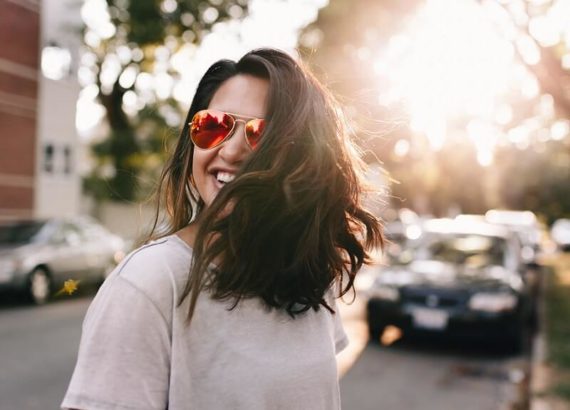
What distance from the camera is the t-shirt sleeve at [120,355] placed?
131 centimetres

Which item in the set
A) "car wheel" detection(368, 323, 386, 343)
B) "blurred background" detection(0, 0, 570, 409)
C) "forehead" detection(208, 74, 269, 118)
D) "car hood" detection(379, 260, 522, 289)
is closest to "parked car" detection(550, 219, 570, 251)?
"blurred background" detection(0, 0, 570, 409)

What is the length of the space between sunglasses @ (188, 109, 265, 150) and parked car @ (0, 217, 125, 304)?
10.7 m

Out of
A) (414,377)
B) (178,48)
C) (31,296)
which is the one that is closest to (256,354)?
(414,377)

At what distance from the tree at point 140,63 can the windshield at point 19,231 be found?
5.52 meters

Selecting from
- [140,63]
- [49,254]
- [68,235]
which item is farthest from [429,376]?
[140,63]

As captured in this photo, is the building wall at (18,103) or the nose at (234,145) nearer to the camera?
the nose at (234,145)

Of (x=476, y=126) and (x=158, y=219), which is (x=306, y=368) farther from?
(x=476, y=126)

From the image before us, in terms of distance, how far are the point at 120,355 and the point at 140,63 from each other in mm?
22763

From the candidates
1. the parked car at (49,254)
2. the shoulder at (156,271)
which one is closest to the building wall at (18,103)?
the parked car at (49,254)

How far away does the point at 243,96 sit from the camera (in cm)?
176

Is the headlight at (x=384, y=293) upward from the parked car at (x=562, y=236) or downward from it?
upward

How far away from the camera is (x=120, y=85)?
2397cm

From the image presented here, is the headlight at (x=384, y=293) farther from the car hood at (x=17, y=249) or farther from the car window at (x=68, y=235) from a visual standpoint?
the car window at (x=68, y=235)

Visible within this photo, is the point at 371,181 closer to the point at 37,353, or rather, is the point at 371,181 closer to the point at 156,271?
the point at 156,271
